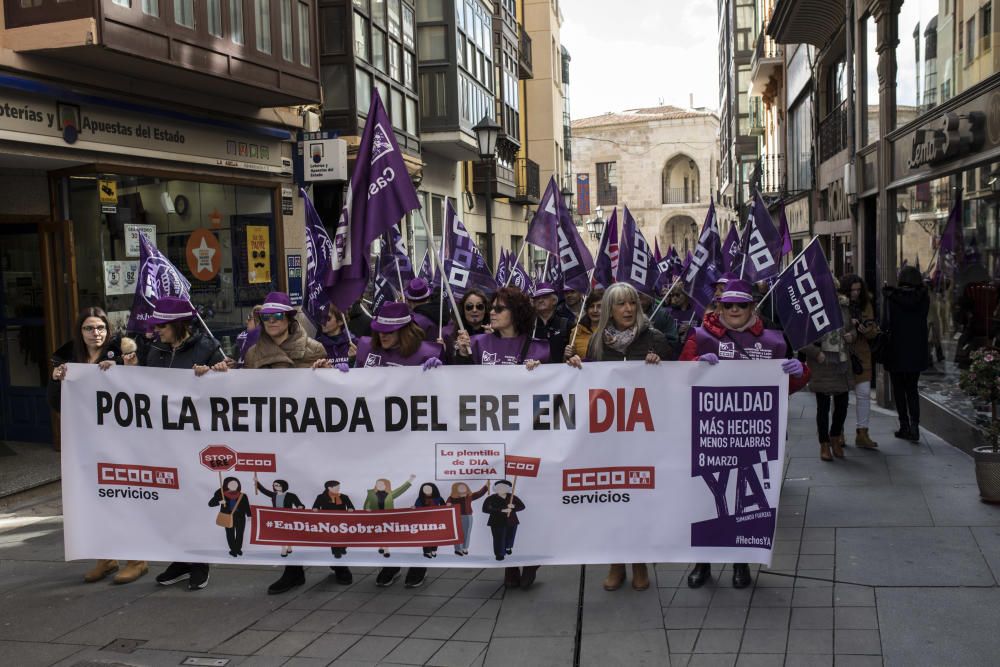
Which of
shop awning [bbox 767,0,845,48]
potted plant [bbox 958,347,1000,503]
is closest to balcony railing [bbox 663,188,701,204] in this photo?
shop awning [bbox 767,0,845,48]

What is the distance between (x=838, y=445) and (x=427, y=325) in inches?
167

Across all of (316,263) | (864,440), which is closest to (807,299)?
(864,440)

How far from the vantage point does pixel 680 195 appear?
8606 cm

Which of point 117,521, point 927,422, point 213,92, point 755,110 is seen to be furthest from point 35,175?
point 755,110

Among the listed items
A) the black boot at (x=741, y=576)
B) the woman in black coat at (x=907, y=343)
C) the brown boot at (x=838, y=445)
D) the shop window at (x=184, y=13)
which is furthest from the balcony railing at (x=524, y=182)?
the black boot at (x=741, y=576)

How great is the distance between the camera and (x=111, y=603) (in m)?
6.02

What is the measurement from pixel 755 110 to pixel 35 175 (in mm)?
33017

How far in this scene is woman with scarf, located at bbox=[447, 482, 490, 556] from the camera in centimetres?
570

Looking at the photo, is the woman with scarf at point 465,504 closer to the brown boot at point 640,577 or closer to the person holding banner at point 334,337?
the brown boot at point 640,577

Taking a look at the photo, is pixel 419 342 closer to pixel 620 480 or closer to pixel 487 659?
pixel 620 480

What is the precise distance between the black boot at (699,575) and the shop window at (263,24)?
10.0m

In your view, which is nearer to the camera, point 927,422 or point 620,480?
point 620,480

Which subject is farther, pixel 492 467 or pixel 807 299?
pixel 807 299

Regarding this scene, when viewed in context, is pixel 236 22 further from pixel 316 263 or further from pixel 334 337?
pixel 334 337
